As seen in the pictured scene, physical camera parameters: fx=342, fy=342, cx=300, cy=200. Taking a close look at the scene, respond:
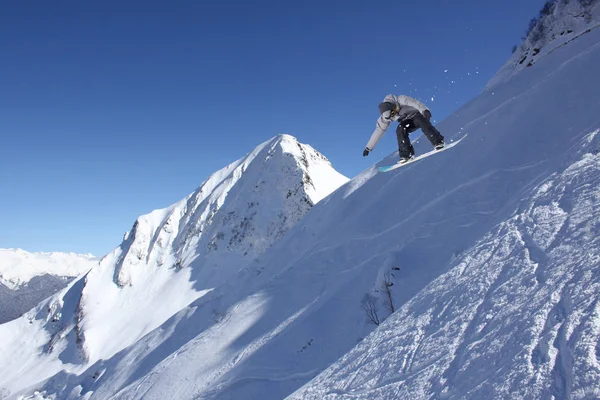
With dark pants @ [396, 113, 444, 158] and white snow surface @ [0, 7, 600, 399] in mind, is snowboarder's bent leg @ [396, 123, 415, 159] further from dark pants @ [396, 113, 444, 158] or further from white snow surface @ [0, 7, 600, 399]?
white snow surface @ [0, 7, 600, 399]


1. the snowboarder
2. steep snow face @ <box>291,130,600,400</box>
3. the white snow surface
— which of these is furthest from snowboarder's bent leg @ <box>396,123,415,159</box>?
steep snow face @ <box>291,130,600,400</box>

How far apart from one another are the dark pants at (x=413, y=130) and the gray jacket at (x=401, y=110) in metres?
0.25

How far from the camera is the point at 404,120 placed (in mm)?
12148

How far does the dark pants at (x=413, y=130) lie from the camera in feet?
38.9

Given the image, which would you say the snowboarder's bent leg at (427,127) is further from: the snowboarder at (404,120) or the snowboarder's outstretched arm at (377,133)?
the snowboarder's outstretched arm at (377,133)

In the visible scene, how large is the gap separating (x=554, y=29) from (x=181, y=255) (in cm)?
7225

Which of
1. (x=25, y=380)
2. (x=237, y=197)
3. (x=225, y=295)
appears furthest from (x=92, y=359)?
(x=225, y=295)

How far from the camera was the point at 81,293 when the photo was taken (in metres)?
78.6

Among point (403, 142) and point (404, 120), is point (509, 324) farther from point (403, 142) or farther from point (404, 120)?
point (403, 142)

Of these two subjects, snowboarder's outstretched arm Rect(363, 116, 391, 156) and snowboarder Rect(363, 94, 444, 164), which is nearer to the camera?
snowboarder Rect(363, 94, 444, 164)

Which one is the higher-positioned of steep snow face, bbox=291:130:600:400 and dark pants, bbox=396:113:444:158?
dark pants, bbox=396:113:444:158

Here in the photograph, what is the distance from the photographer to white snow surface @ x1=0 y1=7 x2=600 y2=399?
3344mm

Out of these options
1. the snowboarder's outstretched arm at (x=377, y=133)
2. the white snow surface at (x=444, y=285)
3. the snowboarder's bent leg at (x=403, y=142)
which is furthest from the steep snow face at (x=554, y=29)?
the snowboarder's outstretched arm at (x=377, y=133)

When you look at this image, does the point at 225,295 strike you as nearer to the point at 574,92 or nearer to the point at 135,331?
the point at 574,92
